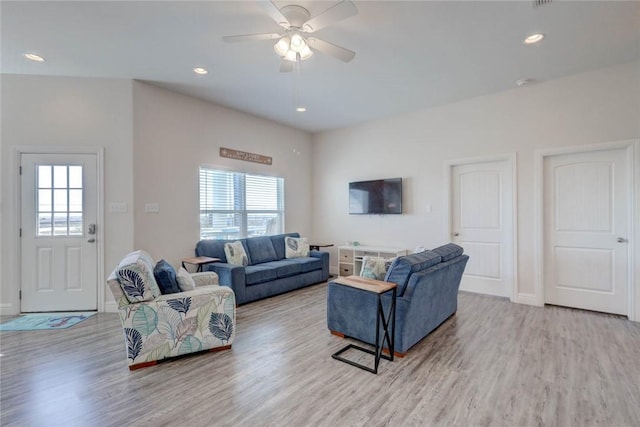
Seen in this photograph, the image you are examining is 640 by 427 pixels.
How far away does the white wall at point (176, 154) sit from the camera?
12.9 feet

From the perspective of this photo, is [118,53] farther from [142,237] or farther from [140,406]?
[140,406]

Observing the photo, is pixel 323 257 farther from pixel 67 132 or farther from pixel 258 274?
pixel 67 132

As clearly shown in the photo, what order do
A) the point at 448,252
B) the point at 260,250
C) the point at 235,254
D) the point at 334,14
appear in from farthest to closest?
1. the point at 260,250
2. the point at 235,254
3. the point at 448,252
4. the point at 334,14

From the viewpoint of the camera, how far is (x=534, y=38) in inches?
114

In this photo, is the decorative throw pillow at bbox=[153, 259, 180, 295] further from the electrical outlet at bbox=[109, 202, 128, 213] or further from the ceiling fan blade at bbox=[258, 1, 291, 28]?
the ceiling fan blade at bbox=[258, 1, 291, 28]

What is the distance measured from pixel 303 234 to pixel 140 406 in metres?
4.56

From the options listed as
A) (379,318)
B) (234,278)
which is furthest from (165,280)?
(379,318)

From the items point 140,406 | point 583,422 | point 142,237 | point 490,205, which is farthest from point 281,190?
point 583,422

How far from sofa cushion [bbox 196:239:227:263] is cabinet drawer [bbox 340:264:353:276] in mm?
2242

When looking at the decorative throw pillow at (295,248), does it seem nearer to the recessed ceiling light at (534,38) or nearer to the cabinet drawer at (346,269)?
the cabinet drawer at (346,269)

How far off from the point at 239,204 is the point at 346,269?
235cm

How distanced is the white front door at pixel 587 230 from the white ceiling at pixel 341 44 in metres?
1.23

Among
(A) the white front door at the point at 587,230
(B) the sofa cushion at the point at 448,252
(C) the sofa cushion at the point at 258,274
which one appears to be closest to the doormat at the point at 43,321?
(C) the sofa cushion at the point at 258,274

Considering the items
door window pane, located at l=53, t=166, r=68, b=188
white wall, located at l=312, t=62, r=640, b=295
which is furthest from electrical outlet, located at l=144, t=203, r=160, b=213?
white wall, located at l=312, t=62, r=640, b=295
